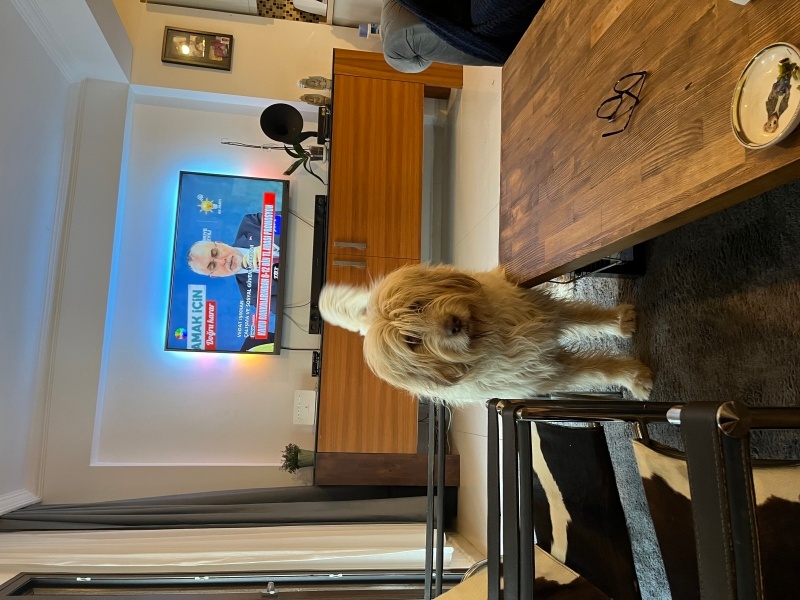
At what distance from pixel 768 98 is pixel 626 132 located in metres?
0.34

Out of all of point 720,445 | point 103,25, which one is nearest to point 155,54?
point 103,25

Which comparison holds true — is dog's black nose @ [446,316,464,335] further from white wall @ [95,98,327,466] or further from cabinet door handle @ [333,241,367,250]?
white wall @ [95,98,327,466]

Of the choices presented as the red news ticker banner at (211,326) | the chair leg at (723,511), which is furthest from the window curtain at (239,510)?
the chair leg at (723,511)

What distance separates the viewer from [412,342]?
1346 mm

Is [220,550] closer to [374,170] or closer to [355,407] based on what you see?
[355,407]

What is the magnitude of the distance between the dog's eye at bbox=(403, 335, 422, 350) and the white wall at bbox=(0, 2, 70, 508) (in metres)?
2.50

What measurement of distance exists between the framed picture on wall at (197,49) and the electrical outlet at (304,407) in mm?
2334

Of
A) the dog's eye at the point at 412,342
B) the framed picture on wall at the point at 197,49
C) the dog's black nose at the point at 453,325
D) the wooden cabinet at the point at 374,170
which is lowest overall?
the dog's eye at the point at 412,342

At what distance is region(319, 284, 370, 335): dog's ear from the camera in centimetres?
156

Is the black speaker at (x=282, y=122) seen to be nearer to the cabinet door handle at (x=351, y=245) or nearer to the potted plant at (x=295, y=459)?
the cabinet door handle at (x=351, y=245)

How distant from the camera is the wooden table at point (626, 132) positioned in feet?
2.46

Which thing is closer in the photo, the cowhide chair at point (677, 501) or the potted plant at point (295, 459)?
the cowhide chair at point (677, 501)

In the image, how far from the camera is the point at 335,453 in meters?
3.00

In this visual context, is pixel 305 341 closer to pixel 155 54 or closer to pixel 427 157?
pixel 427 157
